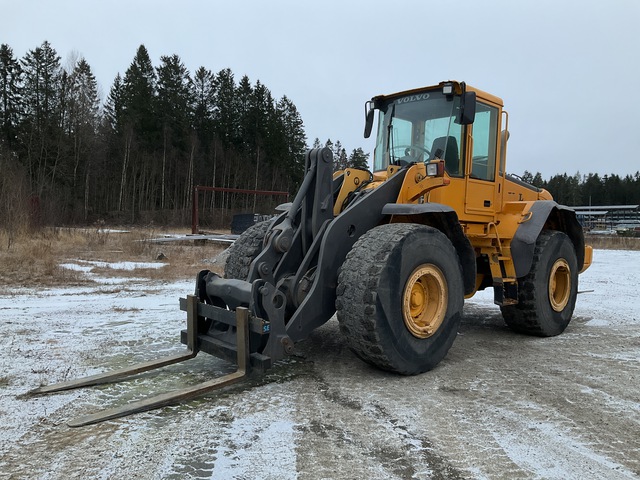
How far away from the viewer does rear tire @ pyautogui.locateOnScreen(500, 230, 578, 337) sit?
5992 millimetres

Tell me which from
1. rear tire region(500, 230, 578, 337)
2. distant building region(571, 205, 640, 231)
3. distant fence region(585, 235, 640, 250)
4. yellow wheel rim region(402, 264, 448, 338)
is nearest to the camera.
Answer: yellow wheel rim region(402, 264, 448, 338)

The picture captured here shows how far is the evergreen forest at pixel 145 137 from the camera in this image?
44500 millimetres

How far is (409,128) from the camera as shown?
557 cm

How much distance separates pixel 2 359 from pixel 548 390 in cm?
490

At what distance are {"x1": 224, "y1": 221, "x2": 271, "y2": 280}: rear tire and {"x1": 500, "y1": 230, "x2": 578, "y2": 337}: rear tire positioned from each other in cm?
327

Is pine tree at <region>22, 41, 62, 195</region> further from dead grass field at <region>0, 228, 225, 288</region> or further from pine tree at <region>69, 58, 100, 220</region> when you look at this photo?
dead grass field at <region>0, 228, 225, 288</region>

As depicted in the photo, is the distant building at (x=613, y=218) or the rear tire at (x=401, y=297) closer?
the rear tire at (x=401, y=297)

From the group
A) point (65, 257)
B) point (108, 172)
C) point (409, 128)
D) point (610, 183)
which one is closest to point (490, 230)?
point (409, 128)

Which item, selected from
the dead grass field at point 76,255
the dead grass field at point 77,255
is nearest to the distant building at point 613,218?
the dead grass field at point 76,255

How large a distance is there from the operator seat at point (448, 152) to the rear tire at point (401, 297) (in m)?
1.13

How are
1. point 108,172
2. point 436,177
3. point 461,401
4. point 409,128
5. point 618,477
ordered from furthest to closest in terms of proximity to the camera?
point 108,172
point 409,128
point 436,177
point 461,401
point 618,477

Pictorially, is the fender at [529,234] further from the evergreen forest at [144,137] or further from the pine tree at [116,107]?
the pine tree at [116,107]

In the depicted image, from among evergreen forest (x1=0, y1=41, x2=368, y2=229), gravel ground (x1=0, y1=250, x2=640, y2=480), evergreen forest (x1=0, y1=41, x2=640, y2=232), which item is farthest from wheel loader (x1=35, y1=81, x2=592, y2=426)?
evergreen forest (x1=0, y1=41, x2=368, y2=229)

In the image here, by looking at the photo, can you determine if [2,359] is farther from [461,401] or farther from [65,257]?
[65,257]
